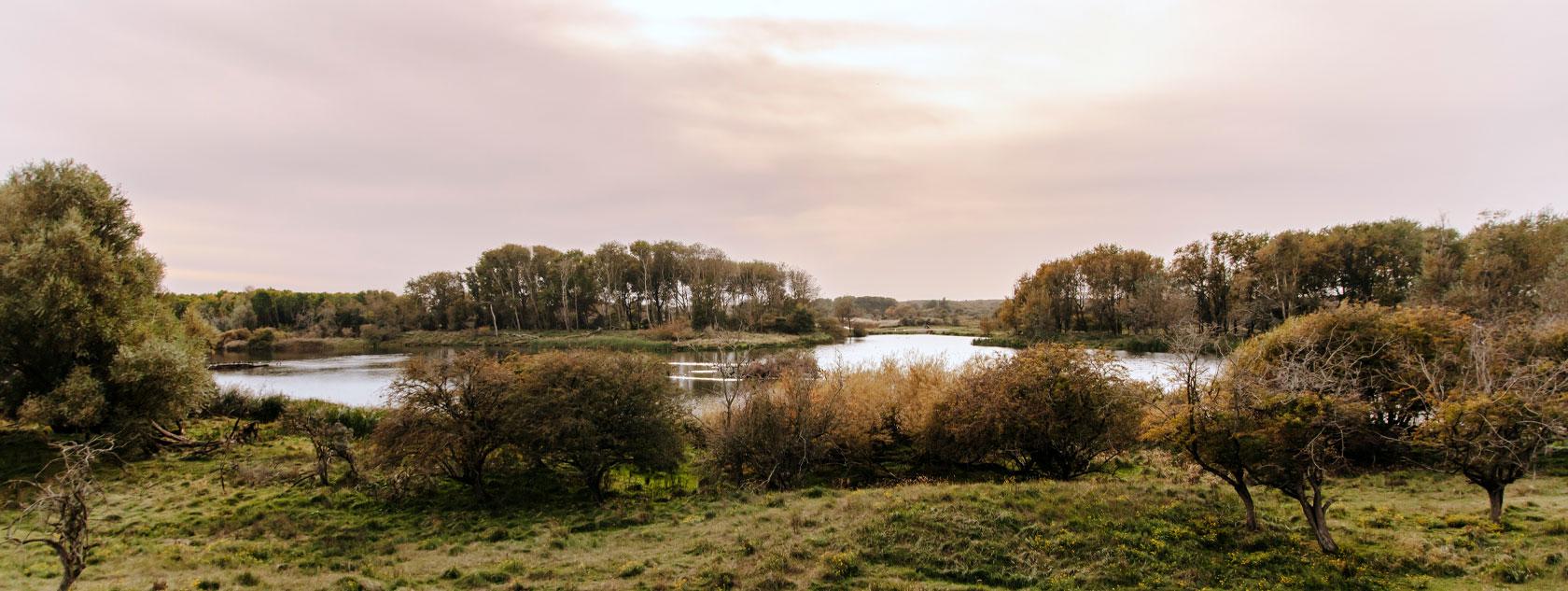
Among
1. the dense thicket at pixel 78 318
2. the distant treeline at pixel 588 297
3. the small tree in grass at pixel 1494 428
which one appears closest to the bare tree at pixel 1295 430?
the small tree in grass at pixel 1494 428

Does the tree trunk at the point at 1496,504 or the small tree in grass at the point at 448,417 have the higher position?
the small tree in grass at the point at 448,417

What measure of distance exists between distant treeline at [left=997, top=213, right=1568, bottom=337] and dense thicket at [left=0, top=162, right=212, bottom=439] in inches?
2060

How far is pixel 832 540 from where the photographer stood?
1370cm

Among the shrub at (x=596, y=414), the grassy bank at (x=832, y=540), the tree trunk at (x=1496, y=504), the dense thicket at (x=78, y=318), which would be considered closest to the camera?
the grassy bank at (x=832, y=540)

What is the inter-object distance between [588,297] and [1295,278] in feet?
308

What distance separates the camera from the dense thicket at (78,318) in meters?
20.3

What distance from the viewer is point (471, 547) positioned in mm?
14719

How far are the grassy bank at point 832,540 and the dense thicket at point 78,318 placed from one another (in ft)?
10.1

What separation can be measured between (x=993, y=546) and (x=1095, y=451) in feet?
31.1

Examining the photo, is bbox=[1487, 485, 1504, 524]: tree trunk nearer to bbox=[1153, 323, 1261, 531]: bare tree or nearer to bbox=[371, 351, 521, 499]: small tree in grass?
bbox=[1153, 323, 1261, 531]: bare tree

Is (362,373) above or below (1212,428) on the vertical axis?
below

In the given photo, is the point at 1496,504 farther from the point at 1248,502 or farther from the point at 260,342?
the point at 260,342

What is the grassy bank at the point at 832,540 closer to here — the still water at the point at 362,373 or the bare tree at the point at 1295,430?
the bare tree at the point at 1295,430

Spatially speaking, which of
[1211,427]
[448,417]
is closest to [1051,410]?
[1211,427]
